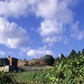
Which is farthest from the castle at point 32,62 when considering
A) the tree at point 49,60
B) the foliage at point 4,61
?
the foliage at point 4,61

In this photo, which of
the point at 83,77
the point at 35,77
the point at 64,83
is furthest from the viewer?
the point at 35,77

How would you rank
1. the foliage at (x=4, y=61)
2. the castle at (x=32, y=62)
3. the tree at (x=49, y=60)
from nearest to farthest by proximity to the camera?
the castle at (x=32, y=62) < the tree at (x=49, y=60) < the foliage at (x=4, y=61)

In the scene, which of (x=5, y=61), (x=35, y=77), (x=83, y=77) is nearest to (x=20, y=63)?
(x=5, y=61)

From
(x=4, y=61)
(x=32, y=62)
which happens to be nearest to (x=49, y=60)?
(x=32, y=62)

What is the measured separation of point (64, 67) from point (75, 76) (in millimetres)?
4025

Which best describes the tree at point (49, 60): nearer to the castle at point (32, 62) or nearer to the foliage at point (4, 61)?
the castle at point (32, 62)

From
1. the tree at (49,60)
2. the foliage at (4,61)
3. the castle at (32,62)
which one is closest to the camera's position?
the castle at (32,62)

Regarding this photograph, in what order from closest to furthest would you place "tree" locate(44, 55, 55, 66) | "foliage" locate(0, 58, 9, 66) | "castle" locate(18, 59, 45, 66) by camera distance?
"castle" locate(18, 59, 45, 66) < "tree" locate(44, 55, 55, 66) < "foliage" locate(0, 58, 9, 66)

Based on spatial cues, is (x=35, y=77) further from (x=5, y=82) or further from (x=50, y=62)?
(x=50, y=62)

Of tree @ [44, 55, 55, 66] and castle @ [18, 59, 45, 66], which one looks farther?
tree @ [44, 55, 55, 66]

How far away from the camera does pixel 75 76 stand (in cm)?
2986

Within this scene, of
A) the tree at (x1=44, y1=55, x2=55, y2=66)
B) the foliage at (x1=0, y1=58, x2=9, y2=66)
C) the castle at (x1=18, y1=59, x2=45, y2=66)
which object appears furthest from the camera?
the foliage at (x1=0, y1=58, x2=9, y2=66)

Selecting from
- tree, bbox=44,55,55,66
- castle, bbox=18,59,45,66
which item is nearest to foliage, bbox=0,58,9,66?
castle, bbox=18,59,45,66

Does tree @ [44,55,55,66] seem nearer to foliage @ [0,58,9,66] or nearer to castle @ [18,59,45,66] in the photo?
castle @ [18,59,45,66]
